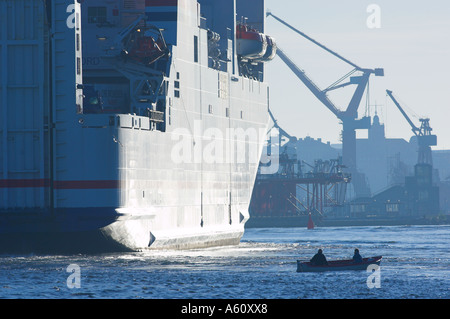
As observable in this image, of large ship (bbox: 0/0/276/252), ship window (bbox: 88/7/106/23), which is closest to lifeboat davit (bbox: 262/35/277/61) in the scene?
large ship (bbox: 0/0/276/252)

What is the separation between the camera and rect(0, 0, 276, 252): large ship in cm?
6712

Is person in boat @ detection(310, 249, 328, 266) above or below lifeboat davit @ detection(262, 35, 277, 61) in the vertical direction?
below

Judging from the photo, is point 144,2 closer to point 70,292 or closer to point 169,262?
point 169,262

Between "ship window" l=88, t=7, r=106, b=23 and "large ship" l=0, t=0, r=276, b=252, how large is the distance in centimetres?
13

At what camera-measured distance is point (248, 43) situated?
95000 millimetres

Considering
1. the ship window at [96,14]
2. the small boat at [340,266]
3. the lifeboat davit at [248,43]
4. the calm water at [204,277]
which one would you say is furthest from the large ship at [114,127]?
the small boat at [340,266]

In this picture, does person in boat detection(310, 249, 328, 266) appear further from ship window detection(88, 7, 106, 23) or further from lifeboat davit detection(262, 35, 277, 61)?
lifeboat davit detection(262, 35, 277, 61)

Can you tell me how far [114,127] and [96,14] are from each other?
1395 centimetres

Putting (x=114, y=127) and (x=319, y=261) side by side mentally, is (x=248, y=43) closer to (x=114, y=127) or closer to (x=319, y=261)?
(x=114, y=127)

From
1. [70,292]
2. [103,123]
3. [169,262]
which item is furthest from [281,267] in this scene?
[70,292]

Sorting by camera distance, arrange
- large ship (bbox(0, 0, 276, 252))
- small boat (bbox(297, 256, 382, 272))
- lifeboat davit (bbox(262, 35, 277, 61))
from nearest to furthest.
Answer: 1. small boat (bbox(297, 256, 382, 272))
2. large ship (bbox(0, 0, 276, 252))
3. lifeboat davit (bbox(262, 35, 277, 61))

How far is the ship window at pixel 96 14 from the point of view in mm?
78519

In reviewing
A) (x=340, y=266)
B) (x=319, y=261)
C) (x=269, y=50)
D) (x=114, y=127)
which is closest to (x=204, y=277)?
(x=319, y=261)
